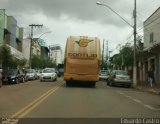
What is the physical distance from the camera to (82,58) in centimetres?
3609

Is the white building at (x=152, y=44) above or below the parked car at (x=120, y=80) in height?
above

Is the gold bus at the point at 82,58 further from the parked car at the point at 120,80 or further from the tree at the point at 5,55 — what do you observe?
the tree at the point at 5,55

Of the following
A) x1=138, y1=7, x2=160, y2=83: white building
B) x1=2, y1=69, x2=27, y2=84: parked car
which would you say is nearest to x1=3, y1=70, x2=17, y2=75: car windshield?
x1=2, y1=69, x2=27, y2=84: parked car

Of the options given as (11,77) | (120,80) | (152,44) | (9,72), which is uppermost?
(152,44)

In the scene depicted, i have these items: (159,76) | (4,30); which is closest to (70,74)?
(159,76)

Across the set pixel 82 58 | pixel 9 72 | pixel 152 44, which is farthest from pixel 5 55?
pixel 82 58

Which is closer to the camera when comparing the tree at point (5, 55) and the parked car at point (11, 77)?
the parked car at point (11, 77)

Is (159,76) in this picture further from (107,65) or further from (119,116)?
(107,65)

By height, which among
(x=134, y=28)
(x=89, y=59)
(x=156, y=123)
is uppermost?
(x=134, y=28)

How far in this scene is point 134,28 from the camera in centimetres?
4488

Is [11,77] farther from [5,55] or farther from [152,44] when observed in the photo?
[152,44]

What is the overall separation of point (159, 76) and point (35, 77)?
20.1m

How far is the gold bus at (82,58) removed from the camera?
36.1 meters

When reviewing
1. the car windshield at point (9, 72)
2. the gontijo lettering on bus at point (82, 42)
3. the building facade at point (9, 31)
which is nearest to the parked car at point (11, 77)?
the car windshield at point (9, 72)
